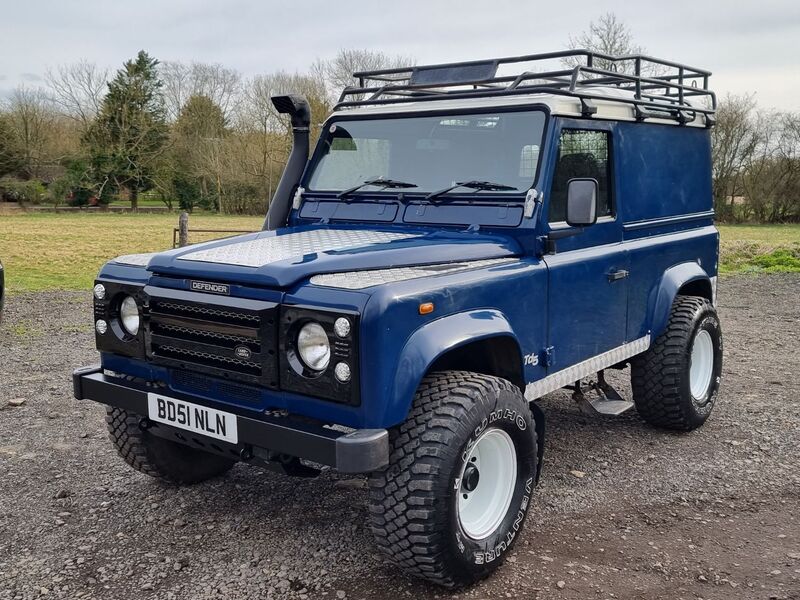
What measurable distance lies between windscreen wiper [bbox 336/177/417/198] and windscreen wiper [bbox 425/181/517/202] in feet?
0.69

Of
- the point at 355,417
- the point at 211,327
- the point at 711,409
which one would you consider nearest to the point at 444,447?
the point at 355,417

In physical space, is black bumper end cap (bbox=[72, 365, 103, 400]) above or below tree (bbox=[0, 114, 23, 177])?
below

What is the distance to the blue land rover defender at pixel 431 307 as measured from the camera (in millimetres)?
3225

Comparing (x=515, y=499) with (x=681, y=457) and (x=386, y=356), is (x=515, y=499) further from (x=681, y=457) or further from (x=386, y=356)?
(x=681, y=457)

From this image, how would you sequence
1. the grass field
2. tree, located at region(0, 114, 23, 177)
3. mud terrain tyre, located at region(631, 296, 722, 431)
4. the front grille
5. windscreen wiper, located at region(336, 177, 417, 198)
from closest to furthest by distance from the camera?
the front grille → windscreen wiper, located at region(336, 177, 417, 198) → mud terrain tyre, located at region(631, 296, 722, 431) → the grass field → tree, located at region(0, 114, 23, 177)

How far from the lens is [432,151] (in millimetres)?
4652

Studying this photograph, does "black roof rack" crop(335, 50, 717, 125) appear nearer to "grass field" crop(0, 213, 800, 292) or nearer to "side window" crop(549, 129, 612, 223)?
"side window" crop(549, 129, 612, 223)

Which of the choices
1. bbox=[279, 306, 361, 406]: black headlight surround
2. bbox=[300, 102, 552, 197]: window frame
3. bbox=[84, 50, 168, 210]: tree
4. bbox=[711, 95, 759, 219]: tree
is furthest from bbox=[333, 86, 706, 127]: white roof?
A: bbox=[84, 50, 168, 210]: tree

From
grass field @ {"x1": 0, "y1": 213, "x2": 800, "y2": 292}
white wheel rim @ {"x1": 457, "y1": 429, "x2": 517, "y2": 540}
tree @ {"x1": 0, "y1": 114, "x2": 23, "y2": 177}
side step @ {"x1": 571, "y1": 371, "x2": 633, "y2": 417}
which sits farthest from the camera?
tree @ {"x1": 0, "y1": 114, "x2": 23, "y2": 177}

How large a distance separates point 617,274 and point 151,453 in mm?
3017

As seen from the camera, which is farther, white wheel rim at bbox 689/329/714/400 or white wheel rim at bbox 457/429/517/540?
white wheel rim at bbox 689/329/714/400

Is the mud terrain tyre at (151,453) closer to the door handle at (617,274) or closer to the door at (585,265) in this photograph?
the door at (585,265)

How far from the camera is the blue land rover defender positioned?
10.6 feet

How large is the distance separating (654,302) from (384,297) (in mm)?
2889
